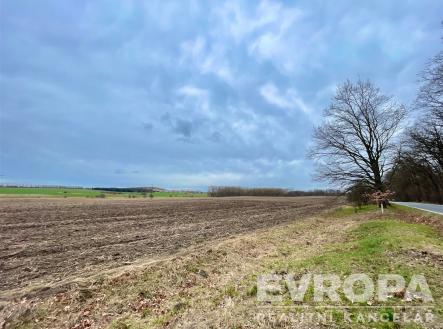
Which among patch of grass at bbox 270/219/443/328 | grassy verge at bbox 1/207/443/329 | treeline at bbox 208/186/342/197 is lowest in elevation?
grassy verge at bbox 1/207/443/329

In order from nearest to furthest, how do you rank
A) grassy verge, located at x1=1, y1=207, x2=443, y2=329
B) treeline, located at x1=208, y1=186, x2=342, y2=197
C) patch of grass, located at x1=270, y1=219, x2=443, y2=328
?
1. grassy verge, located at x1=1, y1=207, x2=443, y2=329
2. patch of grass, located at x1=270, y1=219, x2=443, y2=328
3. treeline, located at x1=208, y1=186, x2=342, y2=197

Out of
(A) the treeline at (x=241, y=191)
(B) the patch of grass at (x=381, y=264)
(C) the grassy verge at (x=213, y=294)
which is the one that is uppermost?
(A) the treeline at (x=241, y=191)

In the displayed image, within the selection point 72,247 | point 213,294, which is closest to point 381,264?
point 213,294

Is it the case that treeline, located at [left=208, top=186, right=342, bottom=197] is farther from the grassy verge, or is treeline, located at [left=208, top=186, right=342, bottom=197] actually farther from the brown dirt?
the grassy verge

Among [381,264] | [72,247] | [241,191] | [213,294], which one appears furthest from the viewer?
[241,191]

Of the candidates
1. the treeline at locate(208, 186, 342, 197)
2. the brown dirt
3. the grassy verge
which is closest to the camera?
→ the grassy verge

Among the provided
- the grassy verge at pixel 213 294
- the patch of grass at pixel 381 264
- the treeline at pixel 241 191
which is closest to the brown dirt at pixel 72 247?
the grassy verge at pixel 213 294

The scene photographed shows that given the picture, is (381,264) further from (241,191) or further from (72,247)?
(241,191)

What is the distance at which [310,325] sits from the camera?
17.7 ft

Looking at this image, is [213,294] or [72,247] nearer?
[213,294]

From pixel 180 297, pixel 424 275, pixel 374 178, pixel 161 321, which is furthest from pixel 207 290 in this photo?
pixel 374 178

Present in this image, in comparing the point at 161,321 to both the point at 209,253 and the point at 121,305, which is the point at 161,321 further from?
the point at 209,253

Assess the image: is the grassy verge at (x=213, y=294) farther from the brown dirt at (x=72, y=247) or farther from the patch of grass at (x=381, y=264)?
the brown dirt at (x=72, y=247)

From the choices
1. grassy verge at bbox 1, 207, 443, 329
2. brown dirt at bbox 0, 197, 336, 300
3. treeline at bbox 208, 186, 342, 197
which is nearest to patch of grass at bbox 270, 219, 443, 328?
grassy verge at bbox 1, 207, 443, 329
